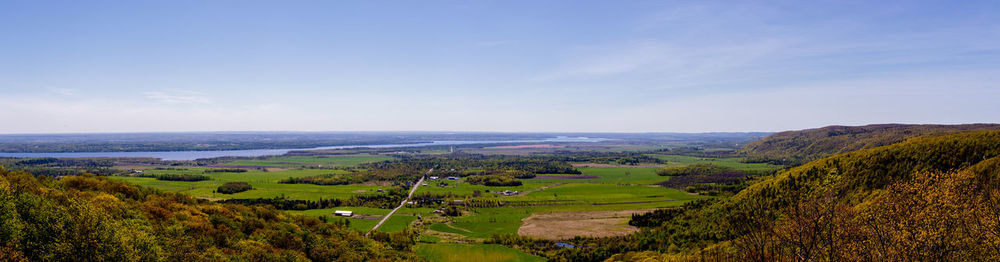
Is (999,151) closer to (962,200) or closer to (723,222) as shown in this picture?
(723,222)

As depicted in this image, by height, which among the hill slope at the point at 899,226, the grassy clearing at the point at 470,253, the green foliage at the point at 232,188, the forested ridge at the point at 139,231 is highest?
the hill slope at the point at 899,226

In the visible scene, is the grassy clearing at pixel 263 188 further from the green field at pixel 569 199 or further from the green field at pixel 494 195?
the green field at pixel 569 199

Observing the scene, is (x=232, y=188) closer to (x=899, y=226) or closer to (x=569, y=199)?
(x=569, y=199)

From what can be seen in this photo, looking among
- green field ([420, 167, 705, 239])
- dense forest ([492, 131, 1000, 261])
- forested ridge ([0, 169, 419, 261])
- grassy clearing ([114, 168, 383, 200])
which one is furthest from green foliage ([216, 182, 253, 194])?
dense forest ([492, 131, 1000, 261])

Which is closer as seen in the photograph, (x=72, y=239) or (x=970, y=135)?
(x=72, y=239)

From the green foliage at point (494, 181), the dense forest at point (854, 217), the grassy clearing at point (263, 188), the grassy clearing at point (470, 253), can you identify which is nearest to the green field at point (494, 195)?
the grassy clearing at point (263, 188)

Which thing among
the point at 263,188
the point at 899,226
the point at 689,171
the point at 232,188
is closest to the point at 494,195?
the point at 263,188

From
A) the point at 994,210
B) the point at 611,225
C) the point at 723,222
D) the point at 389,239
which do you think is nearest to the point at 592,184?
the point at 611,225
